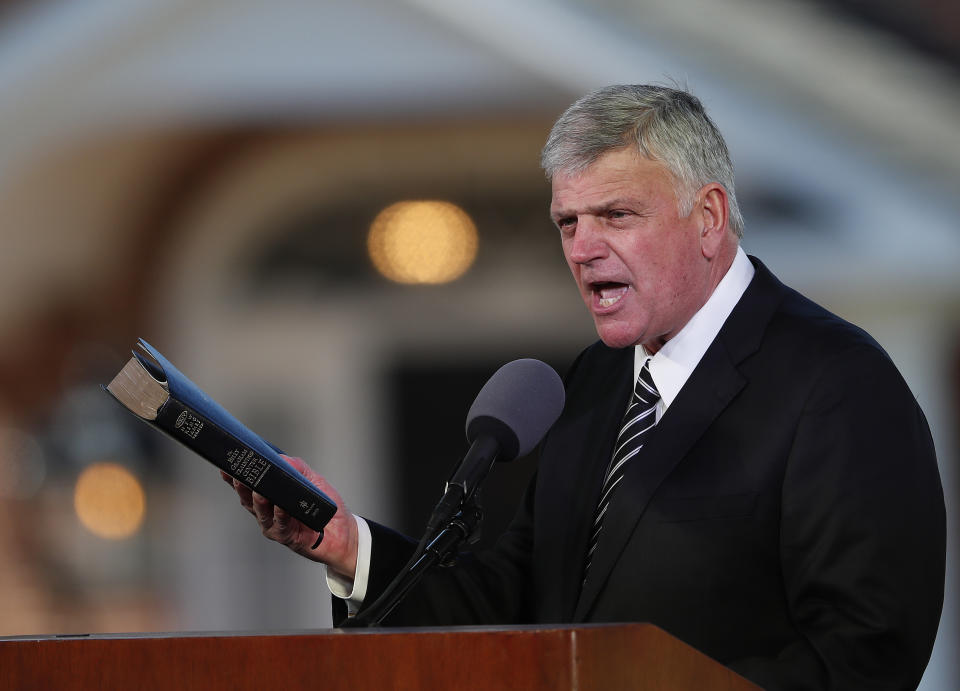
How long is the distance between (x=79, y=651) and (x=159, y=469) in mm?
3616

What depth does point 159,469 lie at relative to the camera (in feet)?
14.7

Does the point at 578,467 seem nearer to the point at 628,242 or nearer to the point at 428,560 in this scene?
the point at 628,242

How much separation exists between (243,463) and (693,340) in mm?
613

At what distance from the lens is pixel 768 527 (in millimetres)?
1356

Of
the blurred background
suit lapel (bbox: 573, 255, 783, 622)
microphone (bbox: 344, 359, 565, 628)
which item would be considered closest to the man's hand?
microphone (bbox: 344, 359, 565, 628)

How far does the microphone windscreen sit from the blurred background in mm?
2964

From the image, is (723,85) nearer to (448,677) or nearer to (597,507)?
(597,507)

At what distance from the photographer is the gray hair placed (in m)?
1.45

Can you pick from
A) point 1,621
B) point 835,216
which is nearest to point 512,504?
point 835,216

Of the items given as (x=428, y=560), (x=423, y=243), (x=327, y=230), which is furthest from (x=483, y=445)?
(x=327, y=230)

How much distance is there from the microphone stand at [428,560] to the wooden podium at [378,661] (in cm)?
18

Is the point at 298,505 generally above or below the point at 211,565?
above

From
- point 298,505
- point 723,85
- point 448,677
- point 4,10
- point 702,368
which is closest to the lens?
point 448,677

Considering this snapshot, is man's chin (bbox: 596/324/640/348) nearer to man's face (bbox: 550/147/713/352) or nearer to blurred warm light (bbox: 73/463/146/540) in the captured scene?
man's face (bbox: 550/147/713/352)
